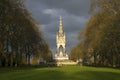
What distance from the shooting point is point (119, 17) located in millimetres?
60188

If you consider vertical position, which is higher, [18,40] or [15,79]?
[18,40]

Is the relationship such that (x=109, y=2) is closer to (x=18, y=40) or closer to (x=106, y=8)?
(x=106, y=8)

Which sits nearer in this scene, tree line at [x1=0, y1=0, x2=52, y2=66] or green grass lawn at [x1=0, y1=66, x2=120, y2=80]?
green grass lawn at [x1=0, y1=66, x2=120, y2=80]

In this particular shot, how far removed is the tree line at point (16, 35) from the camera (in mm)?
68188

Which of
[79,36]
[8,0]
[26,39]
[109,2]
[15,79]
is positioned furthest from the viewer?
[79,36]

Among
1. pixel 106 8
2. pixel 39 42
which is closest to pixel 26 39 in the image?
pixel 39 42

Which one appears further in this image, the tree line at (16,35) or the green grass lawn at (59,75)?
the tree line at (16,35)

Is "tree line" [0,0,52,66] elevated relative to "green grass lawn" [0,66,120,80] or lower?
elevated

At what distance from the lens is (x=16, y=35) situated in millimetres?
83000

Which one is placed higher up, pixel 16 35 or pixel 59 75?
pixel 16 35

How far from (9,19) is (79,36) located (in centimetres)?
4784

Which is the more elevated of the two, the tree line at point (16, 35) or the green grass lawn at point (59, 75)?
the tree line at point (16, 35)

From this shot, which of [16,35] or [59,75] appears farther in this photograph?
[16,35]

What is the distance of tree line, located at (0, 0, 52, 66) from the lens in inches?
2685
